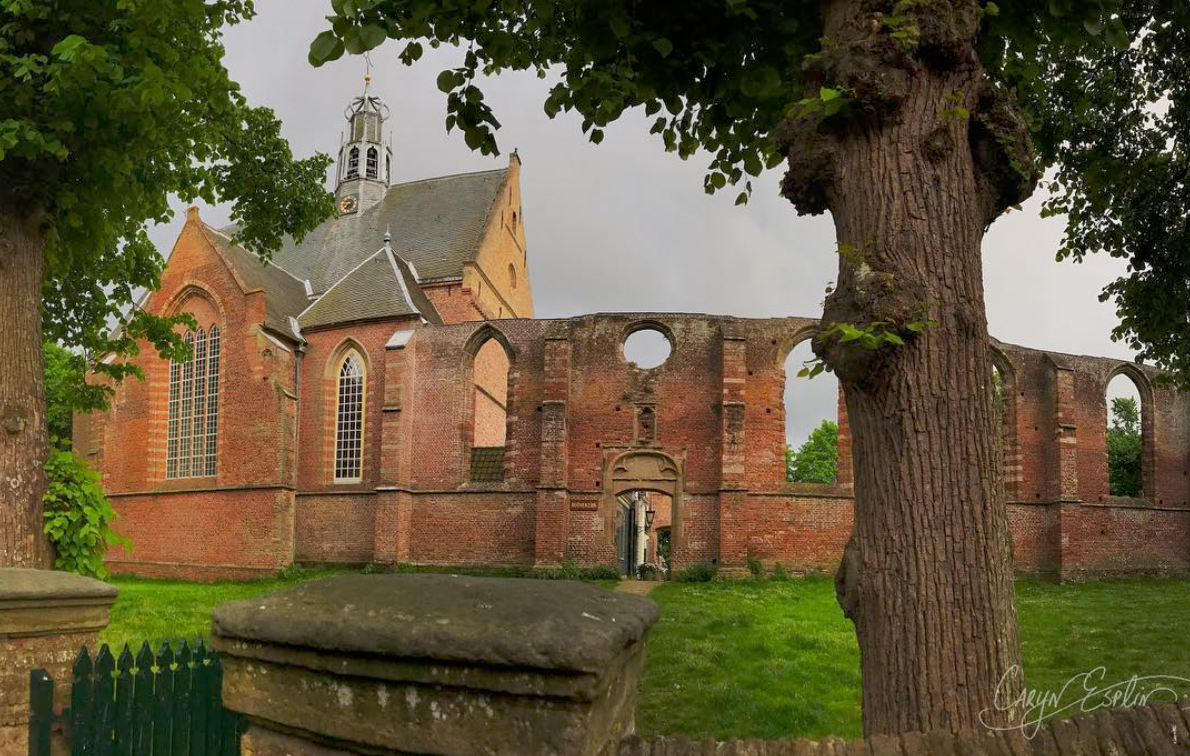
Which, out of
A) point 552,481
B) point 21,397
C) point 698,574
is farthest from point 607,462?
point 21,397

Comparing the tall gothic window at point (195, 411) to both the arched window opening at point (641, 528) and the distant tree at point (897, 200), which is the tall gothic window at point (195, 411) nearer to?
the arched window opening at point (641, 528)

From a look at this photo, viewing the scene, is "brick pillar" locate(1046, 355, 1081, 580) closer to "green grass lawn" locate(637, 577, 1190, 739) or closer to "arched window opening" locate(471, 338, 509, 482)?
"green grass lawn" locate(637, 577, 1190, 739)

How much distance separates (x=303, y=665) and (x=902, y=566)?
2284mm

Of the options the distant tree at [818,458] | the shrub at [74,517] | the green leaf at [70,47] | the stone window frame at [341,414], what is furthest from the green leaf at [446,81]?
the distant tree at [818,458]

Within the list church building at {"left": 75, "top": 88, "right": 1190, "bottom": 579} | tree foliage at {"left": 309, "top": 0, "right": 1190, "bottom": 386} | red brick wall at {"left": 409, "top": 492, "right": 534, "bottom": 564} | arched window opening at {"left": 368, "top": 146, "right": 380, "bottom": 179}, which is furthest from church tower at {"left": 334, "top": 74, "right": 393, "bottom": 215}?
tree foliage at {"left": 309, "top": 0, "right": 1190, "bottom": 386}

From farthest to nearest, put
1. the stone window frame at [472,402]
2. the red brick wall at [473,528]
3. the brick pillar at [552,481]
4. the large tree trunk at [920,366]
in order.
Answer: the stone window frame at [472,402] → the red brick wall at [473,528] → the brick pillar at [552,481] → the large tree trunk at [920,366]

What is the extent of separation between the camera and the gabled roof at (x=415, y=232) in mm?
31312

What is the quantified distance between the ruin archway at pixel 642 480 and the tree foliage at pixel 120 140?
12739 mm

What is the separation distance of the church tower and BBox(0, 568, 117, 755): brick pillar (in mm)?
32179

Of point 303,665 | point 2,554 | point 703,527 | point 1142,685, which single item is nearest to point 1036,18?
point 303,665

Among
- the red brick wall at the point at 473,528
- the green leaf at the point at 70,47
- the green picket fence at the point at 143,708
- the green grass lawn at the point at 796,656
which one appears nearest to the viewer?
the green picket fence at the point at 143,708

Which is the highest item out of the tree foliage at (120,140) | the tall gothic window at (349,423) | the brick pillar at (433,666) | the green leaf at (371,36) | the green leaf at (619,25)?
the tree foliage at (120,140)

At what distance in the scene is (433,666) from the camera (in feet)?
6.08

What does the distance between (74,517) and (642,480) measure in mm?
16340
